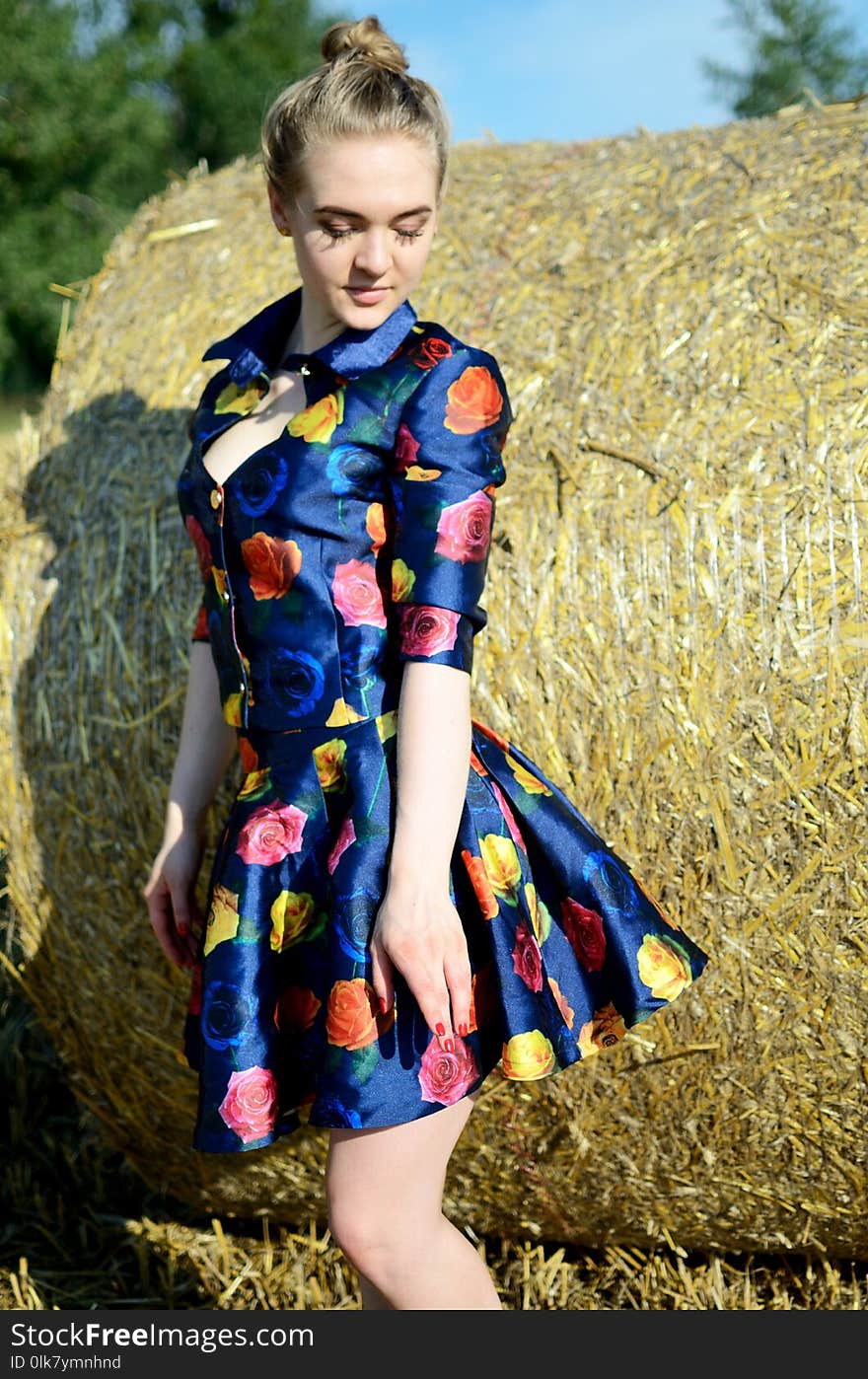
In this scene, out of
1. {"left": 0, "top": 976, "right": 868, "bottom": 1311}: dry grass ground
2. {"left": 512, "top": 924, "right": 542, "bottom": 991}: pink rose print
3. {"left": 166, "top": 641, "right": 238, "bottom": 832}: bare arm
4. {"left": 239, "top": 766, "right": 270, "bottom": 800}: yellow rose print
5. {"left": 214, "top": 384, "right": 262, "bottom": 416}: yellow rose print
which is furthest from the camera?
{"left": 0, "top": 976, "right": 868, "bottom": 1311}: dry grass ground

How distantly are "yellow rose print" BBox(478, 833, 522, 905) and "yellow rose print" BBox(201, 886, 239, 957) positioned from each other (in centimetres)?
32

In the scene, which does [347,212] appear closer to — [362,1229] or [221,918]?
[221,918]

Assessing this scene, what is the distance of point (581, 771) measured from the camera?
201 cm

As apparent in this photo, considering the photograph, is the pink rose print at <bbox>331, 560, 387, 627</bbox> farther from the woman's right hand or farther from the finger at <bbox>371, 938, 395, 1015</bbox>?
the woman's right hand

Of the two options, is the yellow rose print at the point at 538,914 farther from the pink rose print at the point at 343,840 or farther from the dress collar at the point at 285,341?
the dress collar at the point at 285,341

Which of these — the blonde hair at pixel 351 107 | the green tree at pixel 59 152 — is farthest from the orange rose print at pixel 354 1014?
the green tree at pixel 59 152

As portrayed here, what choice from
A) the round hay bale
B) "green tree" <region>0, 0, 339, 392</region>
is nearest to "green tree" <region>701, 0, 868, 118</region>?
"green tree" <region>0, 0, 339, 392</region>

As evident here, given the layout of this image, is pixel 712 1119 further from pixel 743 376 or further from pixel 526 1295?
pixel 743 376

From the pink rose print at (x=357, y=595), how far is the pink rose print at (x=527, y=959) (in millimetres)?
429

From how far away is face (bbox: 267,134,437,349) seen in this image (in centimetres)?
154

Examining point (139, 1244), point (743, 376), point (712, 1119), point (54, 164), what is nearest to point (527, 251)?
point (743, 376)

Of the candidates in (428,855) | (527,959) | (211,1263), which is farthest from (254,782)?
(211,1263)

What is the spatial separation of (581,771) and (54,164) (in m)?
19.3

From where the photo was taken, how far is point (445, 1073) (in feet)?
5.07
